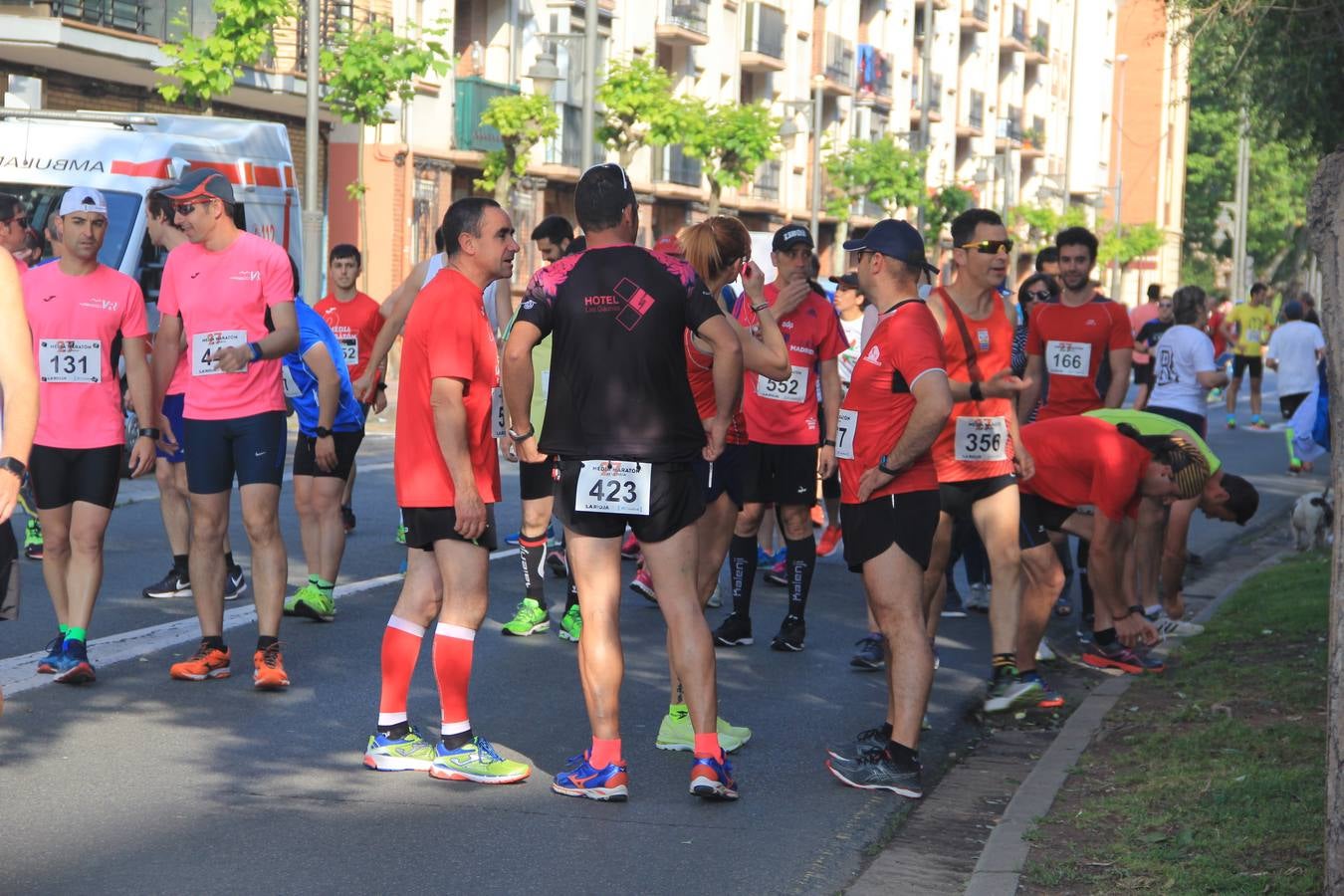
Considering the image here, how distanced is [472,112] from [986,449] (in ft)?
101

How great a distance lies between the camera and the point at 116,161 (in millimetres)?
17406

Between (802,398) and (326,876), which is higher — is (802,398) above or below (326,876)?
above

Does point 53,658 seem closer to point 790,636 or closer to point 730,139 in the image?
point 790,636

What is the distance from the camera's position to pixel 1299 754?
7086 millimetres

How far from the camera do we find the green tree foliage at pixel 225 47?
24.4m

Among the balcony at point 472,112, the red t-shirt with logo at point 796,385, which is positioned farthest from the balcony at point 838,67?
the red t-shirt with logo at point 796,385

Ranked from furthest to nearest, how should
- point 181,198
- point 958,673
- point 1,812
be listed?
point 958,673 < point 181,198 < point 1,812

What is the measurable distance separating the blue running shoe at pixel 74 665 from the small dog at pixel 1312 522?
9289mm

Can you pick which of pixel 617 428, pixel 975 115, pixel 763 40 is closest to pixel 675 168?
pixel 763 40

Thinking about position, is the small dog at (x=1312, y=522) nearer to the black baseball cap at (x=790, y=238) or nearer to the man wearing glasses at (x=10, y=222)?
the black baseball cap at (x=790, y=238)

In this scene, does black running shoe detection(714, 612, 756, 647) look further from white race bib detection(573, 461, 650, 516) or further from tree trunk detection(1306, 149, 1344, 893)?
tree trunk detection(1306, 149, 1344, 893)

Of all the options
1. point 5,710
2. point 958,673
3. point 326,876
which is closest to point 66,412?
point 5,710

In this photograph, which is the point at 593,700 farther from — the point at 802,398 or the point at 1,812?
the point at 802,398

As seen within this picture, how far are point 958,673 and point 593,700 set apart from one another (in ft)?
10.9
